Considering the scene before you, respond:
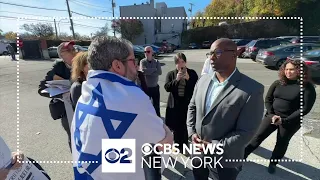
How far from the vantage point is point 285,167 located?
3088 mm

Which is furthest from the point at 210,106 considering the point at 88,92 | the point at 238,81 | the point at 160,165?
the point at 88,92

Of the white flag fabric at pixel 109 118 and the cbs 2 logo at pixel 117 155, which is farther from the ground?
the white flag fabric at pixel 109 118

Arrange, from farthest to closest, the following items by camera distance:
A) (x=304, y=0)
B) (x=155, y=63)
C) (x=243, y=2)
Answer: (x=243, y=2) < (x=304, y=0) < (x=155, y=63)

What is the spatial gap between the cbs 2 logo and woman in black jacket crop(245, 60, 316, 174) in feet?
7.45

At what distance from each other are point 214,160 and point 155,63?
113 inches

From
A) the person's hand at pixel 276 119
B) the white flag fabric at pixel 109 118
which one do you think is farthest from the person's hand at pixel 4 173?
the person's hand at pixel 276 119

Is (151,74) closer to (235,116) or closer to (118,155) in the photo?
(235,116)

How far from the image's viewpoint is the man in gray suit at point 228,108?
188 centimetres

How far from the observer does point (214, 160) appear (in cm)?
210

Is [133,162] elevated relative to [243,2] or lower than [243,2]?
lower

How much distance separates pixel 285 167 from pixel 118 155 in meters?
2.73

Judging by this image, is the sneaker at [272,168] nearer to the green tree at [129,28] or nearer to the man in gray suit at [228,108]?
the man in gray suit at [228,108]

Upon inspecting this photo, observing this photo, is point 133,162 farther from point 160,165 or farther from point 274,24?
point 274,24

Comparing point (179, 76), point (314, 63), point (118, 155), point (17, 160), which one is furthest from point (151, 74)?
point (314, 63)
